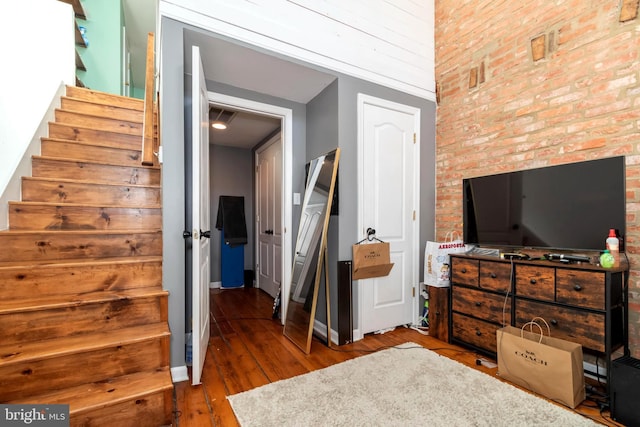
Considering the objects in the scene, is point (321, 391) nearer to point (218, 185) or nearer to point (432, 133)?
point (432, 133)

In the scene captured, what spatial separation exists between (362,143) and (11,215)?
2777mm

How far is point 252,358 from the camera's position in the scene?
89.7 inches

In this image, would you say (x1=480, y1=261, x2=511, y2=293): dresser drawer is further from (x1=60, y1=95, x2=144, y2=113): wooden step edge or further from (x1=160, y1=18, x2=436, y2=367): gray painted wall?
(x1=60, y1=95, x2=144, y2=113): wooden step edge

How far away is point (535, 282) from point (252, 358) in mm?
2228

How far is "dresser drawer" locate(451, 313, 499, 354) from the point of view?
2182 mm

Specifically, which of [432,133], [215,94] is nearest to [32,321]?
[215,94]

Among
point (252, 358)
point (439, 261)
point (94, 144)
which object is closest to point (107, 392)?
point (252, 358)

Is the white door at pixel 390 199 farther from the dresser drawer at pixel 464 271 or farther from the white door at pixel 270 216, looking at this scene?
the white door at pixel 270 216

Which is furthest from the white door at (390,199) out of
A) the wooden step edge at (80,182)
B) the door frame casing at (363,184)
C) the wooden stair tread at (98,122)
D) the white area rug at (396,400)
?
the wooden stair tread at (98,122)

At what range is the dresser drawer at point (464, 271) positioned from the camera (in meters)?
2.32

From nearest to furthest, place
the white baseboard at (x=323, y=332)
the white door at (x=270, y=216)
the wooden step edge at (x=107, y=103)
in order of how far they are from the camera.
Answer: the white baseboard at (x=323, y=332) < the wooden step edge at (x=107, y=103) < the white door at (x=270, y=216)

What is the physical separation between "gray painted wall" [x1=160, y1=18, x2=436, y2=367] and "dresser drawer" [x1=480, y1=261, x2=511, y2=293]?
0.83 metres

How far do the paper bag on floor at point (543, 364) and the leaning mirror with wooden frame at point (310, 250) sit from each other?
1.38m

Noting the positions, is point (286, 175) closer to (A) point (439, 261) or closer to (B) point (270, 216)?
(B) point (270, 216)
